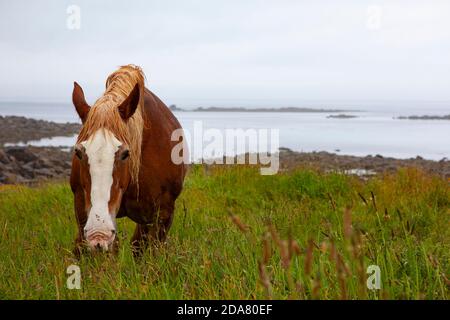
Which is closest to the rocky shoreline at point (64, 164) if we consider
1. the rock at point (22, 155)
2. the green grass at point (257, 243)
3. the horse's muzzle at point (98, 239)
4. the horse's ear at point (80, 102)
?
the rock at point (22, 155)

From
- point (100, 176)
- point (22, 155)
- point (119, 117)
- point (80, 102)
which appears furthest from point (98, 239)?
point (22, 155)

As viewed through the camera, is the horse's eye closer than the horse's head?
No

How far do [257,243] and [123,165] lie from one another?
1.43 metres

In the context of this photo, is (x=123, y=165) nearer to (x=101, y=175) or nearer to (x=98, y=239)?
(x=101, y=175)

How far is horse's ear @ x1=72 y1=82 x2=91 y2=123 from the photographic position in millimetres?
4785

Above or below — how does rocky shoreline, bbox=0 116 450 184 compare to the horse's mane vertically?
below

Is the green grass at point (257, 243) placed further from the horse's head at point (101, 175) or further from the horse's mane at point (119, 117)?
the horse's mane at point (119, 117)

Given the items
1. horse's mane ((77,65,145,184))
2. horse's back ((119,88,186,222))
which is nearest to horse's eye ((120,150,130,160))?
horse's mane ((77,65,145,184))

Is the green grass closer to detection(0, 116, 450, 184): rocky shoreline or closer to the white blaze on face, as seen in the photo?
the white blaze on face

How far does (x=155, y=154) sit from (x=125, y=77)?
0.84 metres

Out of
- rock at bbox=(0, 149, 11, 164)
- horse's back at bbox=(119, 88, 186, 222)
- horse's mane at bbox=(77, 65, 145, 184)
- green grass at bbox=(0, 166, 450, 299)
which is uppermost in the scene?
horse's mane at bbox=(77, 65, 145, 184)
